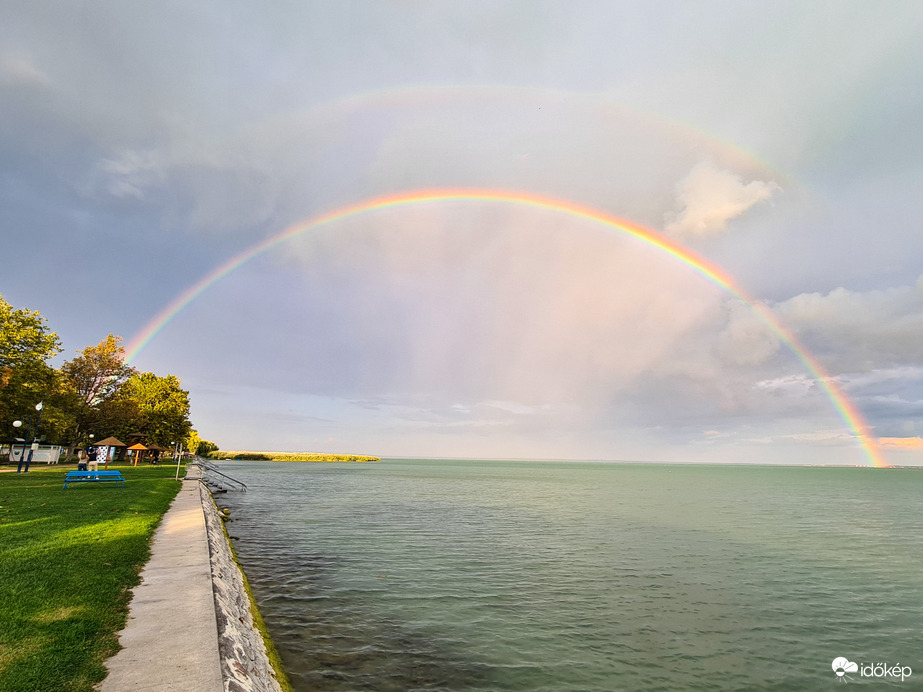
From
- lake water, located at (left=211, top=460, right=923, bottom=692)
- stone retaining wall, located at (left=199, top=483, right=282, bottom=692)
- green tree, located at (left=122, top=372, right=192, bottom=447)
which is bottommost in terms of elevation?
lake water, located at (left=211, top=460, right=923, bottom=692)

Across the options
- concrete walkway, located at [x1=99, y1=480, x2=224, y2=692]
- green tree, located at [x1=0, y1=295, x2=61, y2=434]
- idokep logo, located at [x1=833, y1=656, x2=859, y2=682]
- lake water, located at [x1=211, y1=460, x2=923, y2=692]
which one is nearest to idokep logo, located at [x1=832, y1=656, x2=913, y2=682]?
idokep logo, located at [x1=833, y1=656, x2=859, y2=682]

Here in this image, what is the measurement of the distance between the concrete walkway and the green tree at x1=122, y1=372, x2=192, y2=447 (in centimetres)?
7135

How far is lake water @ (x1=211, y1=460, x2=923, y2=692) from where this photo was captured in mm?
10461

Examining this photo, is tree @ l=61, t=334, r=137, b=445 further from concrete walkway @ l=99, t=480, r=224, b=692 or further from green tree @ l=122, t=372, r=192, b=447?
concrete walkway @ l=99, t=480, r=224, b=692

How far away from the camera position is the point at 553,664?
35.3ft

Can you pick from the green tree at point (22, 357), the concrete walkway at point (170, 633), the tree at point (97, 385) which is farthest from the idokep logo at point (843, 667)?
the tree at point (97, 385)

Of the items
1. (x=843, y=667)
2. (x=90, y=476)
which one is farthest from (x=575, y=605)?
(x=90, y=476)

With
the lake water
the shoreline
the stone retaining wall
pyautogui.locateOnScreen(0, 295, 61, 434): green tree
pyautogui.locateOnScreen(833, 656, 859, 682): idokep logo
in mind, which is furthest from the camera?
pyautogui.locateOnScreen(0, 295, 61, 434): green tree

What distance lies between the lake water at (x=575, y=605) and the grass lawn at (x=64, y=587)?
3807 millimetres

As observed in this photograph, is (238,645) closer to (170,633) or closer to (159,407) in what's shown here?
(170,633)

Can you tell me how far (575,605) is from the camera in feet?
49.3

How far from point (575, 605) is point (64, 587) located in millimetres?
13037

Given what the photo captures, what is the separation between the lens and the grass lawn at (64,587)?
6230mm

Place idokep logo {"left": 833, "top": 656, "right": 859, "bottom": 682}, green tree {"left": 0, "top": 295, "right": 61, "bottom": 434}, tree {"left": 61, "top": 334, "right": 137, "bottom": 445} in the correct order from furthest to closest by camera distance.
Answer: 1. tree {"left": 61, "top": 334, "right": 137, "bottom": 445}
2. green tree {"left": 0, "top": 295, "right": 61, "bottom": 434}
3. idokep logo {"left": 833, "top": 656, "right": 859, "bottom": 682}
